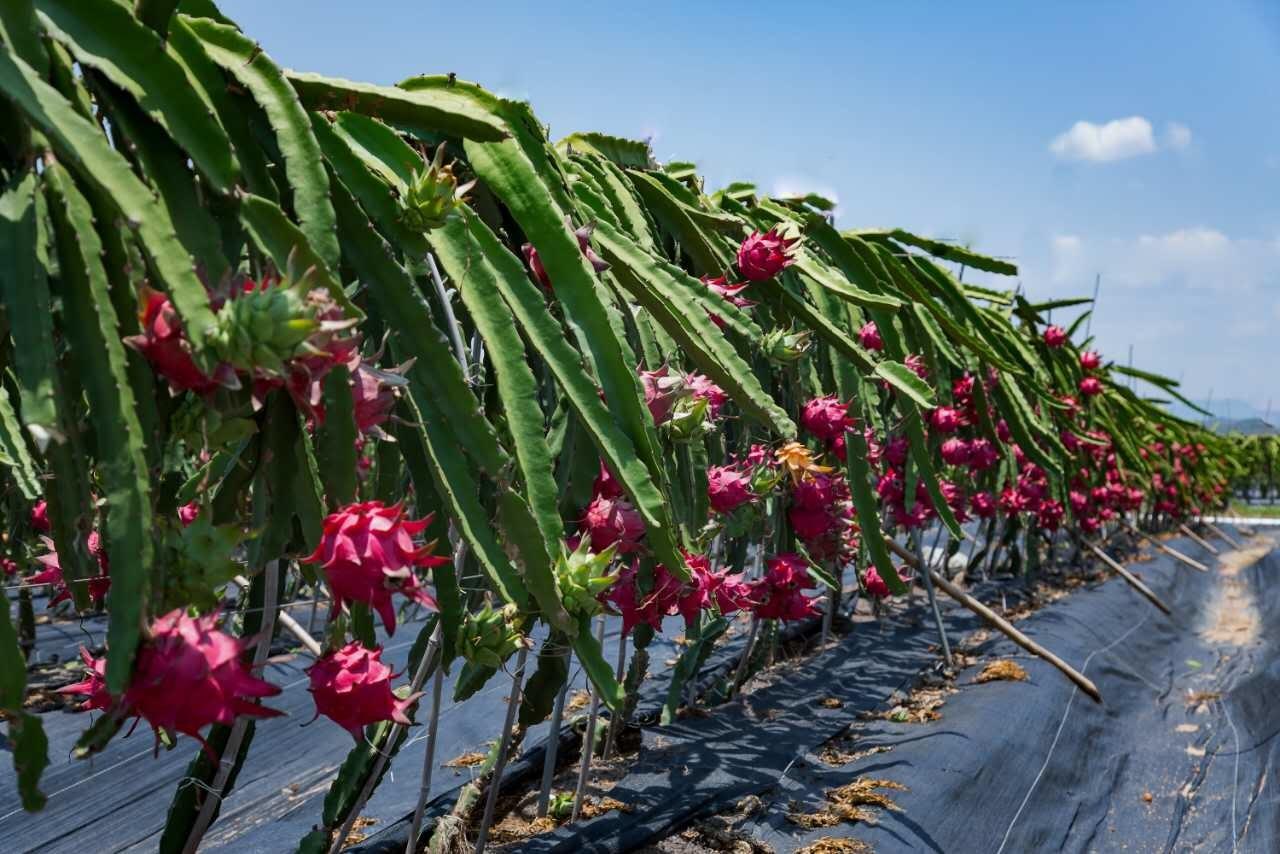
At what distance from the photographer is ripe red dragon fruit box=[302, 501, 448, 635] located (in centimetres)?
84

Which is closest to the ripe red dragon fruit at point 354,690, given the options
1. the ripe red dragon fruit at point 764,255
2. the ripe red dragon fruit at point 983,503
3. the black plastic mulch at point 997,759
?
the ripe red dragon fruit at point 764,255

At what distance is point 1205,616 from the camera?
8047mm

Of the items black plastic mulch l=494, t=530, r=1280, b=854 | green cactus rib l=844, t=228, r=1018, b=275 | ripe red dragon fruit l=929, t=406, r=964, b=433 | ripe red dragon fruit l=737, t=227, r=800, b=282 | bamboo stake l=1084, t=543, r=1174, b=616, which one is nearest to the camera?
ripe red dragon fruit l=737, t=227, r=800, b=282

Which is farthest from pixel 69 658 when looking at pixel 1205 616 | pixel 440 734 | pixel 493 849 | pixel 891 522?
pixel 1205 616

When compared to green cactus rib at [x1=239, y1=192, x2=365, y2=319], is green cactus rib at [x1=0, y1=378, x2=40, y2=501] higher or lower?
lower

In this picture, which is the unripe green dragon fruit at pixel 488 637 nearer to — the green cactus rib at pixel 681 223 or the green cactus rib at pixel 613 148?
the green cactus rib at pixel 681 223

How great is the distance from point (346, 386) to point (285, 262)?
A: 0.12 m

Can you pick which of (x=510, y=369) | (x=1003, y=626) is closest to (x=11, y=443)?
(x=510, y=369)

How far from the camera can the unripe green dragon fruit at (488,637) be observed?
4.49ft

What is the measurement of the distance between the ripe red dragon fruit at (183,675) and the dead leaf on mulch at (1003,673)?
3809mm

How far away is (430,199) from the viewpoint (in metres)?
1.18

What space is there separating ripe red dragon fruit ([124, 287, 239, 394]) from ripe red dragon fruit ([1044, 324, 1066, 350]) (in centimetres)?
534

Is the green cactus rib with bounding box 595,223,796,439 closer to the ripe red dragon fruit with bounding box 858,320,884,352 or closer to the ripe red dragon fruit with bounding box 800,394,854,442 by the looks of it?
the ripe red dragon fruit with bounding box 800,394,854,442

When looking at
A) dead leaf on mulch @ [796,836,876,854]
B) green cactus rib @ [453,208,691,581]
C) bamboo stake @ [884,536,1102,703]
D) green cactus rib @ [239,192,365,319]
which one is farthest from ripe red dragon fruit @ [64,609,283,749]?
bamboo stake @ [884,536,1102,703]
